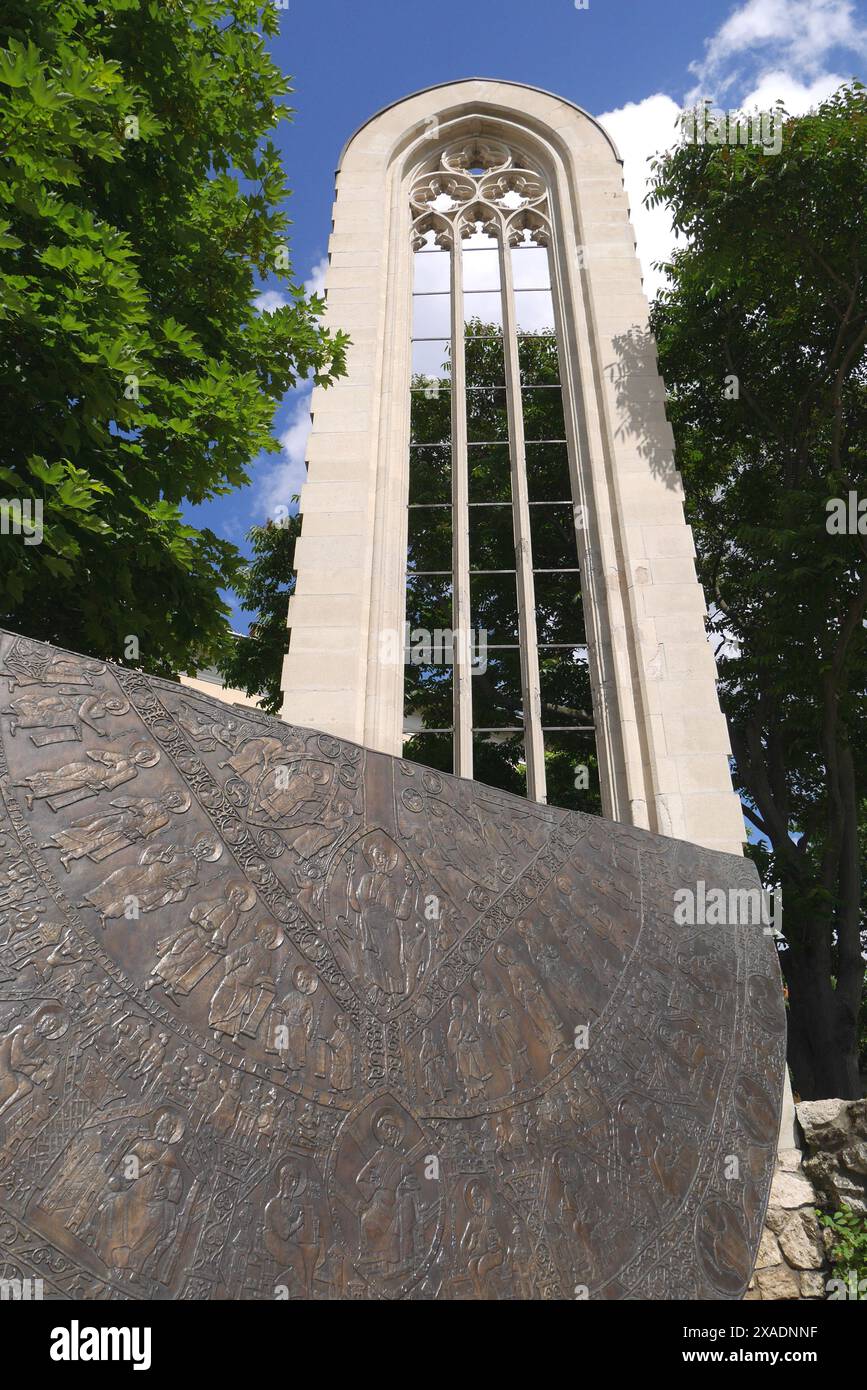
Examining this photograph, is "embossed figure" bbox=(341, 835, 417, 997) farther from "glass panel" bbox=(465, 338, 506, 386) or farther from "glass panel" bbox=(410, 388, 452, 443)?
"glass panel" bbox=(465, 338, 506, 386)

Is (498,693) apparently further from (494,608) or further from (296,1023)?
(296,1023)

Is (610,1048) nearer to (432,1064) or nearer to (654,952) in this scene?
(654,952)

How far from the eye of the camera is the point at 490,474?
11.3 m

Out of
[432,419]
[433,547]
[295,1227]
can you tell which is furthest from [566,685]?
[295,1227]

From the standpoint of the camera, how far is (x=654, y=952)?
3938 mm

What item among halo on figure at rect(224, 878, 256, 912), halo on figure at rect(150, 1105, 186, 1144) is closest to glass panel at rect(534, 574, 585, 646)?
halo on figure at rect(224, 878, 256, 912)

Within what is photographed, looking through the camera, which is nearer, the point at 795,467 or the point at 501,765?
the point at 501,765

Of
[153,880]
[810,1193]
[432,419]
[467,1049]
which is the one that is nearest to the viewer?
[153,880]

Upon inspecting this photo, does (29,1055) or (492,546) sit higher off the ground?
(492,546)

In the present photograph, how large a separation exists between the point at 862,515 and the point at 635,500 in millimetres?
2689

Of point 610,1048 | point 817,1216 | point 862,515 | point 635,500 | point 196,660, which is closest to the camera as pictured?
point 610,1048

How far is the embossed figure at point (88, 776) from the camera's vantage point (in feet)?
7.65

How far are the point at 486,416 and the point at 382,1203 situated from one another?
11.8 m
